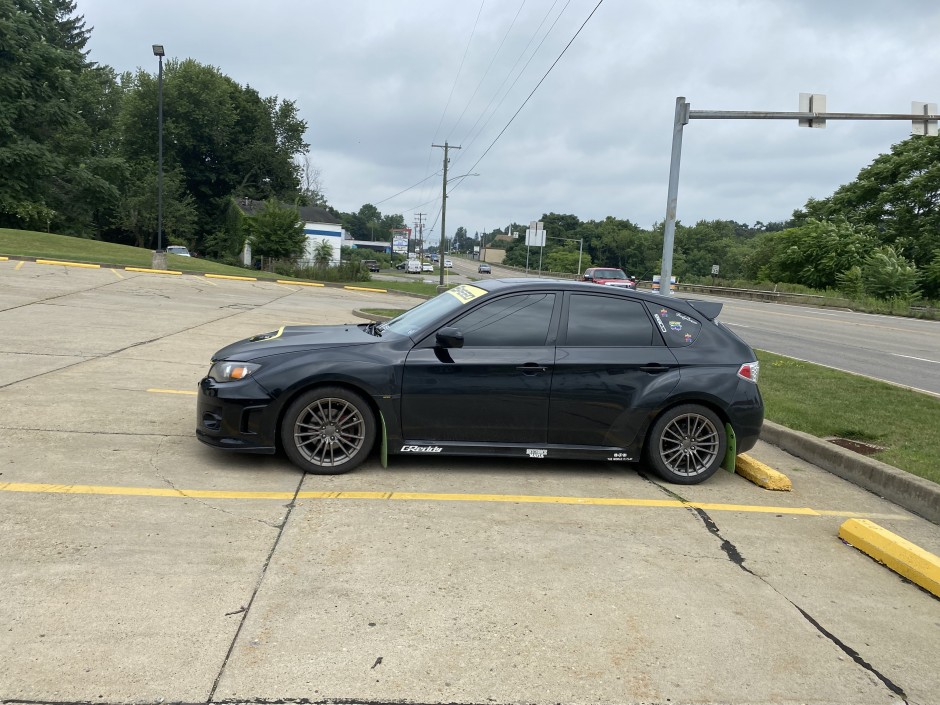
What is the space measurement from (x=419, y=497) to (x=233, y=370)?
1.72 metres

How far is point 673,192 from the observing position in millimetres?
15156

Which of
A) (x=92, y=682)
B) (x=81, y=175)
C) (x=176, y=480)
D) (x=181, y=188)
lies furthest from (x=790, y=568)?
(x=181, y=188)

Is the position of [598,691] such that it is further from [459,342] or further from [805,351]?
[805,351]

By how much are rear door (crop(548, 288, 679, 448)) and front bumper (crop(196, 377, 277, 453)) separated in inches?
85.8

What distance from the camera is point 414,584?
385 centimetres

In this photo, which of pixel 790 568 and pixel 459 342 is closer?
pixel 790 568

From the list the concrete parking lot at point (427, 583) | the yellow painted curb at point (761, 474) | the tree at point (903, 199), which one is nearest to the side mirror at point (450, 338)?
the concrete parking lot at point (427, 583)

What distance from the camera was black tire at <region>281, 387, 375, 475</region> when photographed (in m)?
5.47

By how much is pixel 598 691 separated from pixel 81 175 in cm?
5669

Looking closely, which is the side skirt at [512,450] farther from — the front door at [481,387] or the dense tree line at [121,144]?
the dense tree line at [121,144]

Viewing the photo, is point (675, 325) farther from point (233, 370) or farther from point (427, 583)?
point (233, 370)

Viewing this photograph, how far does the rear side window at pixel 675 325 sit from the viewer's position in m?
6.07

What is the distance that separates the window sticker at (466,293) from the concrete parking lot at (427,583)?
139 cm

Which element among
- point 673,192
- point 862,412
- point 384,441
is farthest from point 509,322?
point 673,192
